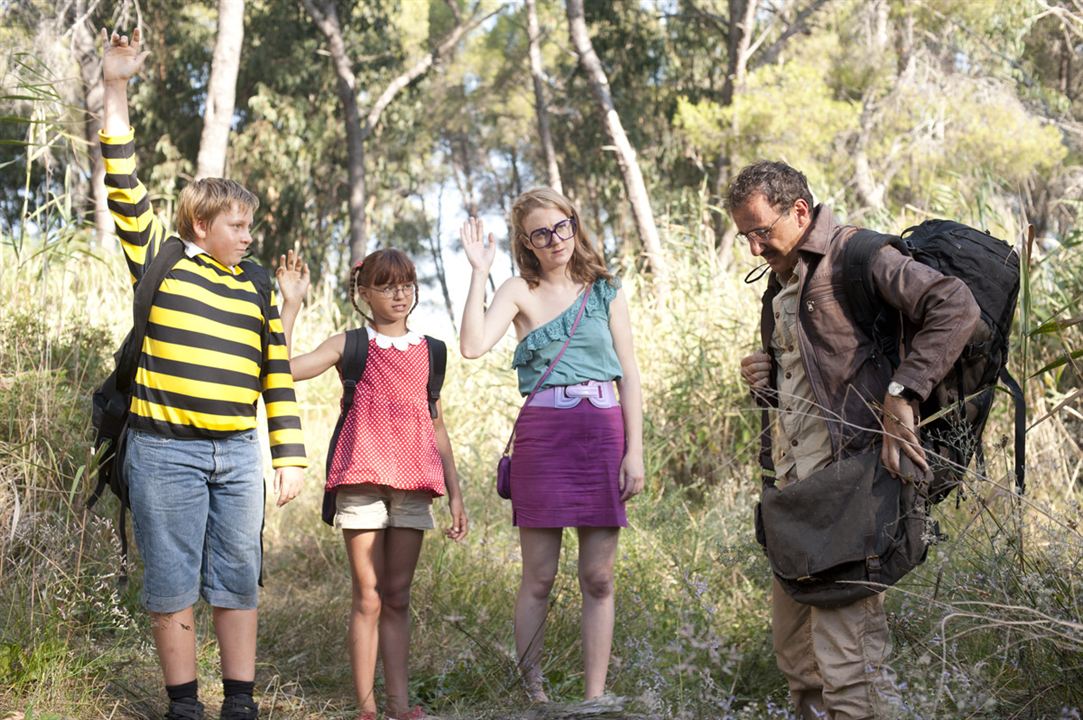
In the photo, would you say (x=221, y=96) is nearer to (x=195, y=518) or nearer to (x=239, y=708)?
(x=195, y=518)

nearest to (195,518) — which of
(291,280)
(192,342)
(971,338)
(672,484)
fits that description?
(192,342)

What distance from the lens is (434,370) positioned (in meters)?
3.98

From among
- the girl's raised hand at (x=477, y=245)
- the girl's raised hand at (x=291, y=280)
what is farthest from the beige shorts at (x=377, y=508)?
the girl's raised hand at (x=477, y=245)

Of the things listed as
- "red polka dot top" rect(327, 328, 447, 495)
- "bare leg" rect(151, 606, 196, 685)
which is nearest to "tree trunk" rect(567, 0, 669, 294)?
"red polka dot top" rect(327, 328, 447, 495)

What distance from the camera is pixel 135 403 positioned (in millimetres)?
3377

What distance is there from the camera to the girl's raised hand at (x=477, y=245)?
12.5 ft

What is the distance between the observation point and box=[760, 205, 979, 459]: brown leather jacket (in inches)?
111

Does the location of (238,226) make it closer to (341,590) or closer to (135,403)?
(135,403)

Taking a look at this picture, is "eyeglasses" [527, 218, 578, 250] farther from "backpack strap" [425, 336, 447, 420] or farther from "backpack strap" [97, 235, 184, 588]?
"backpack strap" [97, 235, 184, 588]

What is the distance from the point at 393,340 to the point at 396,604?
2.90 feet

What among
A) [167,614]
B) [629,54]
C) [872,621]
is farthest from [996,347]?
[629,54]

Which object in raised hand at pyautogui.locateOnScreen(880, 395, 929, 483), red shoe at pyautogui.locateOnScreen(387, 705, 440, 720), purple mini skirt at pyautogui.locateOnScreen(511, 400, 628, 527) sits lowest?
red shoe at pyautogui.locateOnScreen(387, 705, 440, 720)

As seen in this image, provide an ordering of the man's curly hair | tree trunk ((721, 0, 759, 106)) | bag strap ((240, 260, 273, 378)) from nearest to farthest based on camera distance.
Answer: the man's curly hair → bag strap ((240, 260, 273, 378)) → tree trunk ((721, 0, 759, 106))

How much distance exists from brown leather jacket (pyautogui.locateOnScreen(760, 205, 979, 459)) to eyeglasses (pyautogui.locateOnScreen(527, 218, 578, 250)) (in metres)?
0.97
